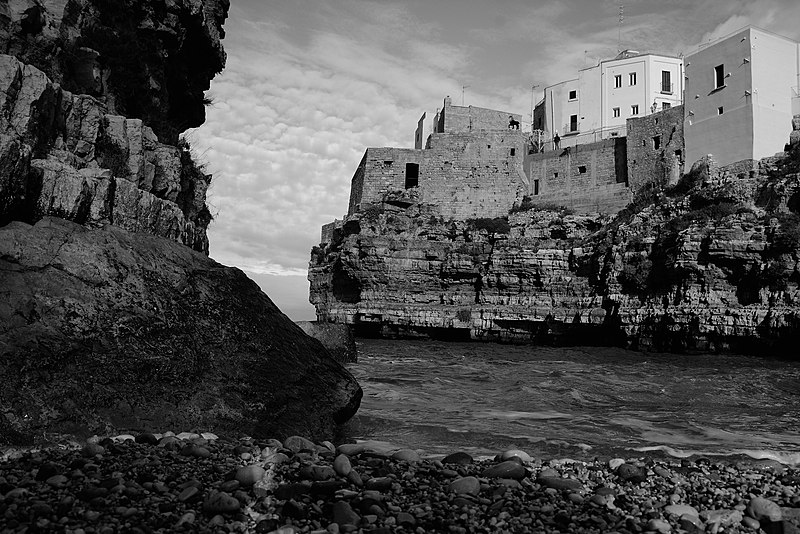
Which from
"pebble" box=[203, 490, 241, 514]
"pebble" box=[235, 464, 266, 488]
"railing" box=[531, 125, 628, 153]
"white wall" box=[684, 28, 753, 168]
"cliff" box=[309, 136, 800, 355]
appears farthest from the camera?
"railing" box=[531, 125, 628, 153]

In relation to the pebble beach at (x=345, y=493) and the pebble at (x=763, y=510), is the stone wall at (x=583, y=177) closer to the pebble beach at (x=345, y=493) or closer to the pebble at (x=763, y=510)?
the pebble beach at (x=345, y=493)

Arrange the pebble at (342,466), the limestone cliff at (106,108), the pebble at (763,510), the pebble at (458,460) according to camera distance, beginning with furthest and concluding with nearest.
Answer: the limestone cliff at (106,108) < the pebble at (458,460) < the pebble at (342,466) < the pebble at (763,510)

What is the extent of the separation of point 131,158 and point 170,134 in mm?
5345

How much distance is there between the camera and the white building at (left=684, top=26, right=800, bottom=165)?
35.0 m

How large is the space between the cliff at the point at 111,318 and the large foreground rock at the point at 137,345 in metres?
0.01

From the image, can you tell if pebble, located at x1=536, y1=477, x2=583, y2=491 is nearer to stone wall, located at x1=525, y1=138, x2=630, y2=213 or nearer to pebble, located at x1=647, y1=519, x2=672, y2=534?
pebble, located at x1=647, y1=519, x2=672, y2=534

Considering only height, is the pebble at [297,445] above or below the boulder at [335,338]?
below

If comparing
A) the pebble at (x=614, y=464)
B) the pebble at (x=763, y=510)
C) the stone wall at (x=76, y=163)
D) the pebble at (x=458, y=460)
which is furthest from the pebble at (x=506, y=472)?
the stone wall at (x=76, y=163)

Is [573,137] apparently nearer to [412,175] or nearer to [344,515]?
[412,175]

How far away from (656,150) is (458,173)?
15.0m

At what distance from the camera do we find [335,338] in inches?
652

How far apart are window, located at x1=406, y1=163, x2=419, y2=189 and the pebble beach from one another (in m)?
44.4

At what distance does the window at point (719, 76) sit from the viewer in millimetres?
37062

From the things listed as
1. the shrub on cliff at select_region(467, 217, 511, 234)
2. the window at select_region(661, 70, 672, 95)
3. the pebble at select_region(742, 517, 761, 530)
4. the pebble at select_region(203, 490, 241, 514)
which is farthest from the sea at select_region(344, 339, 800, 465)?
the window at select_region(661, 70, 672, 95)
